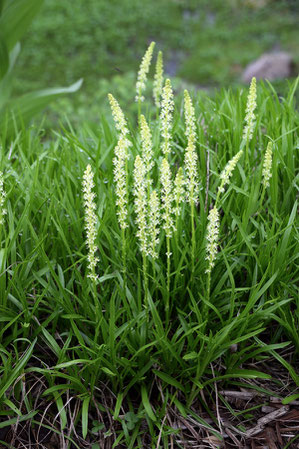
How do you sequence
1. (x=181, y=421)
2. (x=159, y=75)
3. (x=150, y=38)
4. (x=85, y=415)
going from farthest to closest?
(x=150, y=38) < (x=159, y=75) < (x=181, y=421) < (x=85, y=415)

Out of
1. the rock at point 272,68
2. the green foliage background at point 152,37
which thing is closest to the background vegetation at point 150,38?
the green foliage background at point 152,37

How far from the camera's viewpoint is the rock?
331 inches

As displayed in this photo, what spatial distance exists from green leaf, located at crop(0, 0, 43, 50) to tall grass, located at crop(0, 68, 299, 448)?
50.9 inches

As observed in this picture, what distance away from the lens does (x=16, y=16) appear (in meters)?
2.83

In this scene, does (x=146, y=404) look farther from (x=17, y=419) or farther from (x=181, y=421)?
(x=17, y=419)

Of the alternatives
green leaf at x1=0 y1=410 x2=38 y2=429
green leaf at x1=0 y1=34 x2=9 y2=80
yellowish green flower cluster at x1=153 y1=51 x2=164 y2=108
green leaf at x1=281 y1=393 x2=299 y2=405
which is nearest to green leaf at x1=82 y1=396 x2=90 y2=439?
green leaf at x1=0 y1=410 x2=38 y2=429

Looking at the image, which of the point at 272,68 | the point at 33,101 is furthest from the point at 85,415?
the point at 272,68

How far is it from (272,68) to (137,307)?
7648 millimetres

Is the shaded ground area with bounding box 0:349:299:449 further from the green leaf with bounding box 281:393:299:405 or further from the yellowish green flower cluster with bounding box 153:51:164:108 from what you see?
the yellowish green flower cluster with bounding box 153:51:164:108

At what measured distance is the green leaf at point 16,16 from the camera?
2807mm

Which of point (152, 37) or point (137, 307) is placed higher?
point (152, 37)

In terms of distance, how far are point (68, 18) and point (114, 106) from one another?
10.5 m

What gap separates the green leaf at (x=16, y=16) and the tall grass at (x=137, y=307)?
4.25 feet

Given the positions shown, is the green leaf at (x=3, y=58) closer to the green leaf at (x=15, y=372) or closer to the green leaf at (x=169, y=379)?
the green leaf at (x=15, y=372)
